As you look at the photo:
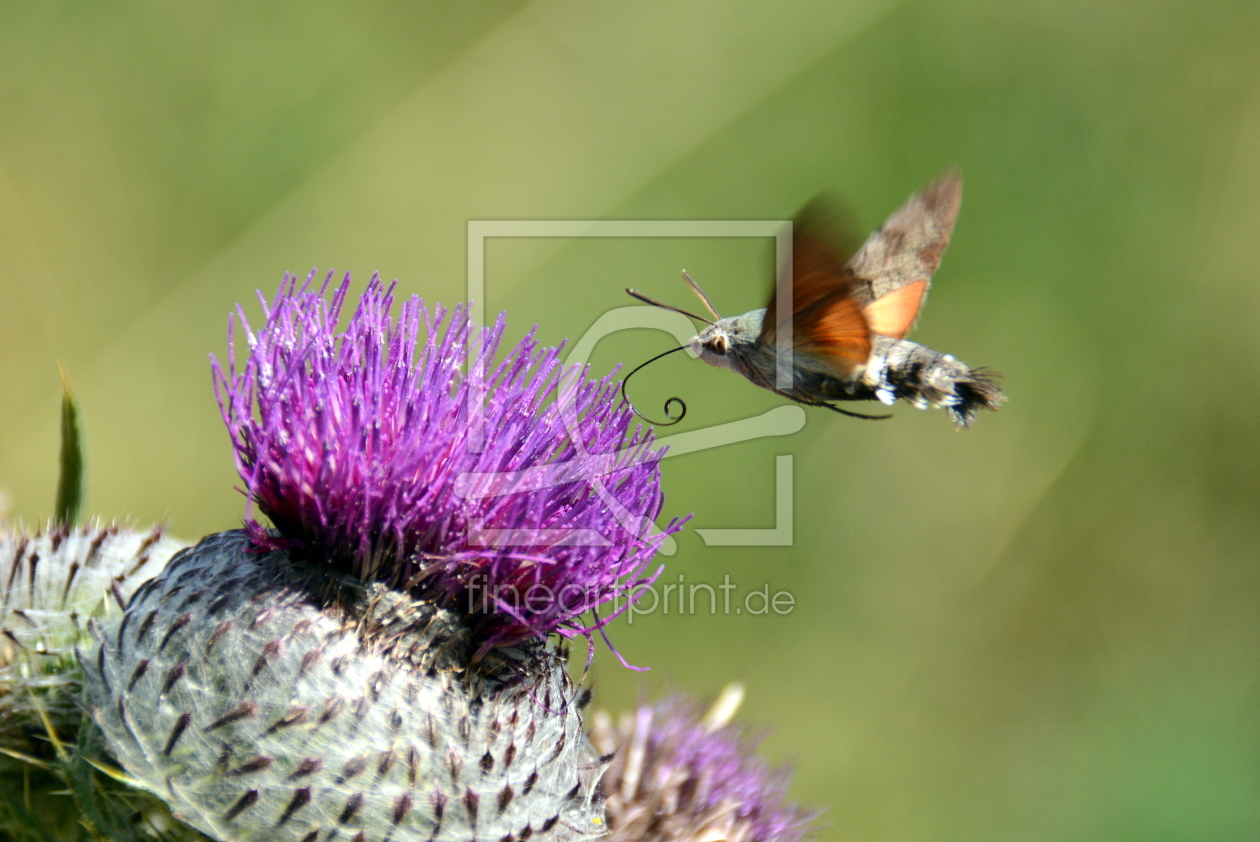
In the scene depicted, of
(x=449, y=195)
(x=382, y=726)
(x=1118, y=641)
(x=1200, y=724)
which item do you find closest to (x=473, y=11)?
(x=449, y=195)

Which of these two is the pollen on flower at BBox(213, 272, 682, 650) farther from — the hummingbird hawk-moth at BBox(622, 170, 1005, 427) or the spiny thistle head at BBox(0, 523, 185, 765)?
the hummingbird hawk-moth at BBox(622, 170, 1005, 427)

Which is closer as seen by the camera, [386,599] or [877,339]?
[386,599]

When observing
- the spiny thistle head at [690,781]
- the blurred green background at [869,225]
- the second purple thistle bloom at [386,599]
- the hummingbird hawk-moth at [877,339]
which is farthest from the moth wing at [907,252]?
the blurred green background at [869,225]

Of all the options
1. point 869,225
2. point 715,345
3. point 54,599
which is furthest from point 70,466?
point 869,225

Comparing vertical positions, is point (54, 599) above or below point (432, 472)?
below

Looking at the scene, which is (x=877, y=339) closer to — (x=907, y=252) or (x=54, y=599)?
(x=907, y=252)

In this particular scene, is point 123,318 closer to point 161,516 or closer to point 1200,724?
point 161,516
